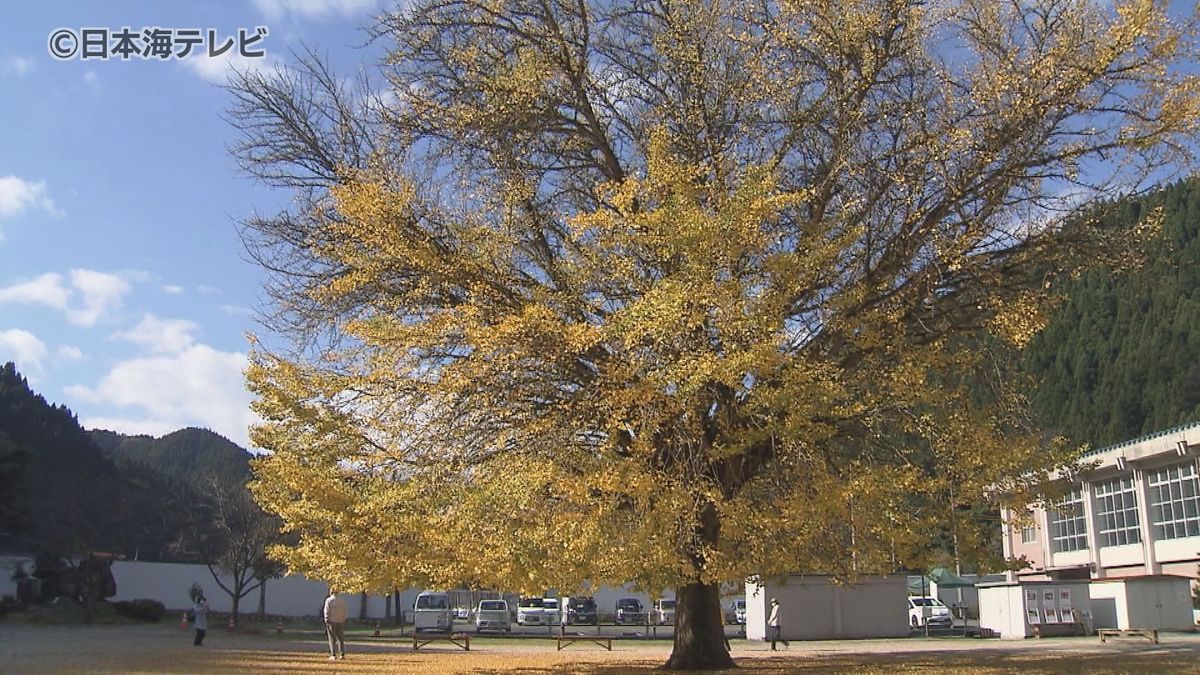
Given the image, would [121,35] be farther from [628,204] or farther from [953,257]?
[953,257]

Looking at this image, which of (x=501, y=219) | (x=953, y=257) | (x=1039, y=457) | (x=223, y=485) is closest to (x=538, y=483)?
(x=501, y=219)

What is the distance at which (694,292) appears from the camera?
39.7 ft

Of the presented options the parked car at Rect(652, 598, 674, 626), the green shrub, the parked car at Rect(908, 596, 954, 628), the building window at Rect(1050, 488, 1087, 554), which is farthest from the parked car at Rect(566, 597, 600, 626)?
the building window at Rect(1050, 488, 1087, 554)

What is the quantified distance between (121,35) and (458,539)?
961 centimetres

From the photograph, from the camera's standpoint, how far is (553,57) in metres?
15.8

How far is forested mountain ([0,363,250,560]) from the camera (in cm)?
4850

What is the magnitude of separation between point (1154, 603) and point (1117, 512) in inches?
878

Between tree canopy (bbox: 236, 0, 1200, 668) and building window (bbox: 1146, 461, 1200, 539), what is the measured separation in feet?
128

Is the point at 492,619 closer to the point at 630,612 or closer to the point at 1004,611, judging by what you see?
the point at 630,612

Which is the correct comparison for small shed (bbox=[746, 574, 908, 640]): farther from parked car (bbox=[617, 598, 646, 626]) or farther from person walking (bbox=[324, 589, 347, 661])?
person walking (bbox=[324, 589, 347, 661])

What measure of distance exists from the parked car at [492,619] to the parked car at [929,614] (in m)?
15.7

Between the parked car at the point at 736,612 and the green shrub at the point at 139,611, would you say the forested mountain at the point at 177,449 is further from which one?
the parked car at the point at 736,612

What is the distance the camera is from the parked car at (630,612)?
48.3m

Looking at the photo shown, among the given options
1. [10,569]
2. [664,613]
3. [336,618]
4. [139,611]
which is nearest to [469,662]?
[336,618]
